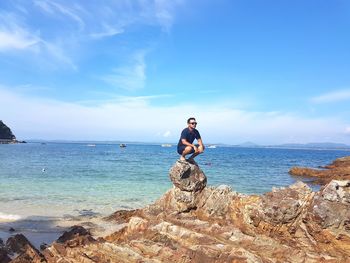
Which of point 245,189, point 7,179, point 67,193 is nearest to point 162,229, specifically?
point 67,193

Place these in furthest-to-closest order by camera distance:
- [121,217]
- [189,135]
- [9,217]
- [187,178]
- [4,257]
→ [9,217], [121,217], [189,135], [187,178], [4,257]

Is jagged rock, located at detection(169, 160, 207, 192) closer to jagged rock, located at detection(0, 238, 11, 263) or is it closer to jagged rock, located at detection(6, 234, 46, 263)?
jagged rock, located at detection(6, 234, 46, 263)

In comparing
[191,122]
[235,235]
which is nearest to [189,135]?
[191,122]

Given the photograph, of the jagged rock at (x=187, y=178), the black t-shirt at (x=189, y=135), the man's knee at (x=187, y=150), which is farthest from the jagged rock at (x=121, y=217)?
the black t-shirt at (x=189, y=135)

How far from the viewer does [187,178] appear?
13.4 meters

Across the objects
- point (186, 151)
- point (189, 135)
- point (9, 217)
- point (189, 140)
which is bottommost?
point (9, 217)

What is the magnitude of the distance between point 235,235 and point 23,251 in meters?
7.04

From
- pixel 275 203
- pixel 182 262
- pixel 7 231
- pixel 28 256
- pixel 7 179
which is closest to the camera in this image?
pixel 182 262

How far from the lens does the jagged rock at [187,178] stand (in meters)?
13.2

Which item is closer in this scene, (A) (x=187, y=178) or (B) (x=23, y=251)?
(B) (x=23, y=251)

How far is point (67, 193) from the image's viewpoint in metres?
27.8

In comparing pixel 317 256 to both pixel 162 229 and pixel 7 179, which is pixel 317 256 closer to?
pixel 162 229

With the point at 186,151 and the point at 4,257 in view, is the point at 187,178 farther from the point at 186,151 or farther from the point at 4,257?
the point at 4,257

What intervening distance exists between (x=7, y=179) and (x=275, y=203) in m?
31.9
